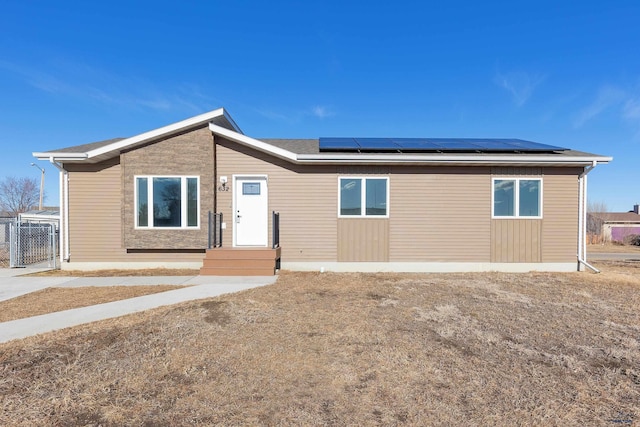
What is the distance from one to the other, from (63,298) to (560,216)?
39.6 feet

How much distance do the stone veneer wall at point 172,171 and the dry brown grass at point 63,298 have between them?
6.54 feet

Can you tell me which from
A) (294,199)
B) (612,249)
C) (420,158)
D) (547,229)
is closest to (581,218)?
(547,229)

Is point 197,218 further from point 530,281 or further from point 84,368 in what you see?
point 530,281

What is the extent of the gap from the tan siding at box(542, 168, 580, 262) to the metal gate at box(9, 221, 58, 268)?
554 inches

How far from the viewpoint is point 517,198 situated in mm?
8672

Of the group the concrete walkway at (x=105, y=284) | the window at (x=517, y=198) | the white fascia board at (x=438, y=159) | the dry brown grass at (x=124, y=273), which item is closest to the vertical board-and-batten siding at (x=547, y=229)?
the window at (x=517, y=198)

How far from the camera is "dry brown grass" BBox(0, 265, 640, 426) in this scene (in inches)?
93.0

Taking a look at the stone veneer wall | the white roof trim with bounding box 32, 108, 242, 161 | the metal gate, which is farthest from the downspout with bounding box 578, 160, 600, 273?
the metal gate

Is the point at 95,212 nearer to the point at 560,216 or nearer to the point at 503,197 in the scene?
the point at 503,197

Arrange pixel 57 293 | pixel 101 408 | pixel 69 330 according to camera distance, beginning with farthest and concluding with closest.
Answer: pixel 57 293
pixel 69 330
pixel 101 408

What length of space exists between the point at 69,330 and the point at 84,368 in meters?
1.37

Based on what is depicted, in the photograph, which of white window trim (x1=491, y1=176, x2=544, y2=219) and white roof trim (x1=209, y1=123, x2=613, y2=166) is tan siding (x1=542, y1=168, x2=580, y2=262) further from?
white roof trim (x1=209, y1=123, x2=613, y2=166)

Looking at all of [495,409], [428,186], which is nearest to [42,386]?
[495,409]

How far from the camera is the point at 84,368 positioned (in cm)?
301
